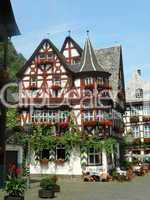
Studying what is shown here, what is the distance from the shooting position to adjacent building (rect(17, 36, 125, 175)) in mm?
38656

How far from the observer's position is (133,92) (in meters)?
61.1

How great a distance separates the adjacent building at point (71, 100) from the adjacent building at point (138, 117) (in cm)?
1435

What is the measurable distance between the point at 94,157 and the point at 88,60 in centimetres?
1071

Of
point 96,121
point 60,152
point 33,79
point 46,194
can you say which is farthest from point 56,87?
point 46,194

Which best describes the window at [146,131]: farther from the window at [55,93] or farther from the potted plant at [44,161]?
the potted plant at [44,161]

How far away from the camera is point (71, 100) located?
4003 centimetres


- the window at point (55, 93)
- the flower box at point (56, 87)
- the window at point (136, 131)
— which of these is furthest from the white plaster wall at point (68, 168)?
the window at point (136, 131)

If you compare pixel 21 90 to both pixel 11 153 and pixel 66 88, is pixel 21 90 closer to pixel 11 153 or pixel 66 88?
pixel 66 88

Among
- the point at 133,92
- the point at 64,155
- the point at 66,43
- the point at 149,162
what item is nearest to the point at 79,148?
the point at 64,155

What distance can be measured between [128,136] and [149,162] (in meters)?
5.32

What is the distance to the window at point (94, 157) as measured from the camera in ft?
125

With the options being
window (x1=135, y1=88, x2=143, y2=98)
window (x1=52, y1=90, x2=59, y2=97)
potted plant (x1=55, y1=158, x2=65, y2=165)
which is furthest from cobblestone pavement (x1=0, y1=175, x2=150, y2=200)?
window (x1=135, y1=88, x2=143, y2=98)

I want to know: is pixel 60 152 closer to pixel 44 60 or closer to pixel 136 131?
pixel 44 60

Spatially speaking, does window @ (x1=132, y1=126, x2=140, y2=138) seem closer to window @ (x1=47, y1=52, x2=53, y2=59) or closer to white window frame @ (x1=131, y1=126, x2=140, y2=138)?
white window frame @ (x1=131, y1=126, x2=140, y2=138)
